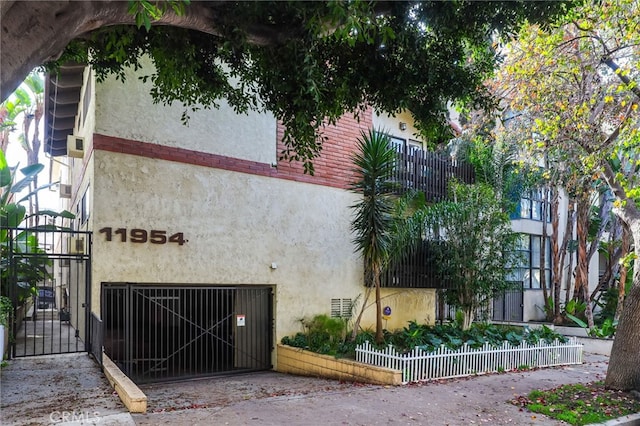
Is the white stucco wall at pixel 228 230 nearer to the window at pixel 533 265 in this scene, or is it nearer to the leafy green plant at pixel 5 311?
the leafy green plant at pixel 5 311

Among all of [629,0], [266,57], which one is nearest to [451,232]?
[629,0]

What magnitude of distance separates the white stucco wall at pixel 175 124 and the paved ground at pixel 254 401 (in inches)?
194

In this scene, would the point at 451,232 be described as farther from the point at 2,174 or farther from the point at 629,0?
the point at 2,174

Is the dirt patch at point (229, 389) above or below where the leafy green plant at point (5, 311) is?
below

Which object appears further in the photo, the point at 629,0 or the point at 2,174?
the point at 2,174

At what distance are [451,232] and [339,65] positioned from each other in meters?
6.98

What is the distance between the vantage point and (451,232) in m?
13.6

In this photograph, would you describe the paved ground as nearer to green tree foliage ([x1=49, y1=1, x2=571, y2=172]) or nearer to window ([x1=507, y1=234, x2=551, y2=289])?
green tree foliage ([x1=49, y1=1, x2=571, y2=172])

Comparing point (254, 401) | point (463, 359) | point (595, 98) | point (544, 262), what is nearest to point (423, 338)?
point (463, 359)

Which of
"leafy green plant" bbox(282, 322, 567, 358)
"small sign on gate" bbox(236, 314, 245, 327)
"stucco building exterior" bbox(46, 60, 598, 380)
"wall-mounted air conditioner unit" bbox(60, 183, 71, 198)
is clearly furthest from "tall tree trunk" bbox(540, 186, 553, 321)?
"wall-mounted air conditioner unit" bbox(60, 183, 71, 198)

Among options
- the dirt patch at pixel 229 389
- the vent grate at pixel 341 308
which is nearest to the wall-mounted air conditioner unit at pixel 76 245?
the dirt patch at pixel 229 389

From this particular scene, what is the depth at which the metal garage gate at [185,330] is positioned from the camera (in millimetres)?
10812

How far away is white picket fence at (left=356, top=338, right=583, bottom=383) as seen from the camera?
33.3ft

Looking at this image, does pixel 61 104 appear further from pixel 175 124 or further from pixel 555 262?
pixel 555 262
